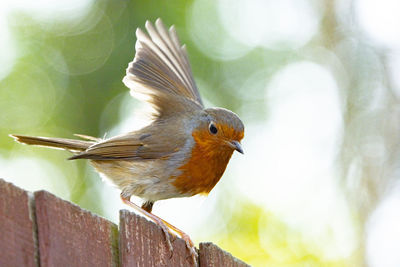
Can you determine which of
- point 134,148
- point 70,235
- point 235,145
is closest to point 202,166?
point 235,145

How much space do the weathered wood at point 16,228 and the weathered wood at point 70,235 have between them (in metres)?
0.04

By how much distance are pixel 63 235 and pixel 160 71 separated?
9.76ft

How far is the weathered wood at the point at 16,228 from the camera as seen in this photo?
2.46 metres

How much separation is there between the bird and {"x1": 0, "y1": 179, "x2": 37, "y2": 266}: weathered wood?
219 centimetres

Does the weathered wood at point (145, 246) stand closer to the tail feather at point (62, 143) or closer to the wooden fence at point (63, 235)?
the wooden fence at point (63, 235)

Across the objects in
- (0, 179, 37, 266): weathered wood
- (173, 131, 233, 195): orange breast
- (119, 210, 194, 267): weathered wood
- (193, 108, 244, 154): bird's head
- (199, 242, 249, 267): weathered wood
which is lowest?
(0, 179, 37, 266): weathered wood

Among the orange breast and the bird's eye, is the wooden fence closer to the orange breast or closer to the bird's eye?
the orange breast

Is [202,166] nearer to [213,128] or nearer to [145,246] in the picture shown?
[213,128]

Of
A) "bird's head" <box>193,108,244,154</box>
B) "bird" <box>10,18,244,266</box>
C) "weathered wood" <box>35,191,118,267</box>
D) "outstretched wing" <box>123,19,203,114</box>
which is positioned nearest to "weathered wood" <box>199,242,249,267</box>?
"weathered wood" <box>35,191,118,267</box>

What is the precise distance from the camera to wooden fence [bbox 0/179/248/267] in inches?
97.4

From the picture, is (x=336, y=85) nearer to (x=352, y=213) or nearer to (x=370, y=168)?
(x=370, y=168)

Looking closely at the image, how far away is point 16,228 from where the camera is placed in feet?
8.16

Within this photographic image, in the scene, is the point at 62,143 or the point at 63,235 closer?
the point at 63,235

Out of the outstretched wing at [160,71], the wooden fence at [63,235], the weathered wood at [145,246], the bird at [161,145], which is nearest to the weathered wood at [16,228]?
the wooden fence at [63,235]
